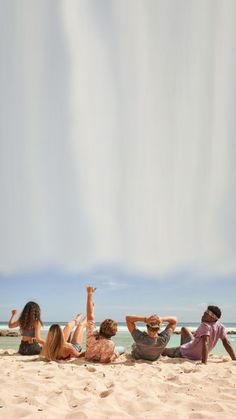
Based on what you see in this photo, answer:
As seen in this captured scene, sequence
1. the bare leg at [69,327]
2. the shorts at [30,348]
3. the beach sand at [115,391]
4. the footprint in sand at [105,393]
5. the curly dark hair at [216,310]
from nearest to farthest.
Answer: the beach sand at [115,391] → the footprint in sand at [105,393] → the curly dark hair at [216,310] → the bare leg at [69,327] → the shorts at [30,348]

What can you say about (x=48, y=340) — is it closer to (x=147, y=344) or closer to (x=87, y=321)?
(x=87, y=321)

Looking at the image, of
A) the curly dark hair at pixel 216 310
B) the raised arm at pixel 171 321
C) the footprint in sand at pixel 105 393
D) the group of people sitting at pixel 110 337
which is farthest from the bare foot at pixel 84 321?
the footprint in sand at pixel 105 393

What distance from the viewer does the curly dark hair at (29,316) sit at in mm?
8703

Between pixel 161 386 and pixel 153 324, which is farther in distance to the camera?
pixel 153 324

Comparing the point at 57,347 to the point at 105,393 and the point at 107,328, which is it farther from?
the point at 105,393

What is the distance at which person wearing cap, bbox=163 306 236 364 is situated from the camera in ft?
26.3

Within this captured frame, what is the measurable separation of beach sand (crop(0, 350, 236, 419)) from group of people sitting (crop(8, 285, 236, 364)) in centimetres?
55

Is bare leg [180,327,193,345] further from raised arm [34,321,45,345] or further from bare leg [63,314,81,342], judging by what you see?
raised arm [34,321,45,345]

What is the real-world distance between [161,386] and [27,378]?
6.59 feet

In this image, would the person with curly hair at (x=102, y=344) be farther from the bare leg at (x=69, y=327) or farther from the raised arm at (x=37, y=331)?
the raised arm at (x=37, y=331)

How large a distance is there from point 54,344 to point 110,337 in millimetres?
1196

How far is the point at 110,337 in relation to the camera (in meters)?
7.92

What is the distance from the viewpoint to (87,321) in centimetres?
831

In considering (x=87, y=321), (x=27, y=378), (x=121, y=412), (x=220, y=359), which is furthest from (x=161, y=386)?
(x=220, y=359)
